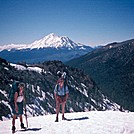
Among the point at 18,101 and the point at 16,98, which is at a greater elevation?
the point at 16,98

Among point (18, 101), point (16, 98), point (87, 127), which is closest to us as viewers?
point (16, 98)

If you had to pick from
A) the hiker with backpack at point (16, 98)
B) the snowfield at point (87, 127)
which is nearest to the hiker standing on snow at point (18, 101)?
the hiker with backpack at point (16, 98)

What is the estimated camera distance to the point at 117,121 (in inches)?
799

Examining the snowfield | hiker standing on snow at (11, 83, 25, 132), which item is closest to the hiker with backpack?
hiker standing on snow at (11, 83, 25, 132)

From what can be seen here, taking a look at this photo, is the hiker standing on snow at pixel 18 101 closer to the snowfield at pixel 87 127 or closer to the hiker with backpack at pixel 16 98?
the hiker with backpack at pixel 16 98

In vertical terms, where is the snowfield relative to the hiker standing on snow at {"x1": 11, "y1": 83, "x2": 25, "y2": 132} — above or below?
below

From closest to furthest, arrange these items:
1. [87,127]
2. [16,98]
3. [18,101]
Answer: [16,98], [18,101], [87,127]

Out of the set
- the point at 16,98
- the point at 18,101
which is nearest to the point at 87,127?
the point at 18,101

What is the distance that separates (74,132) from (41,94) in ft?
578

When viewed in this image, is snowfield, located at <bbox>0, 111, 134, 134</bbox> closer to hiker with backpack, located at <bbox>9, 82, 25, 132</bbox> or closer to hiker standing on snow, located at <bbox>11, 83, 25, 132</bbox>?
hiker standing on snow, located at <bbox>11, 83, 25, 132</bbox>

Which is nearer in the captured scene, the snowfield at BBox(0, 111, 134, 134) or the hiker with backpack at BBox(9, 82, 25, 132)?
the hiker with backpack at BBox(9, 82, 25, 132)

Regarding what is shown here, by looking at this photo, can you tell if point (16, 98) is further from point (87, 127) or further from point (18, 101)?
point (87, 127)

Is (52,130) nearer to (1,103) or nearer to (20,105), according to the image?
(20,105)

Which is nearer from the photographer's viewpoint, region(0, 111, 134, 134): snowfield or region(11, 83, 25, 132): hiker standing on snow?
region(11, 83, 25, 132): hiker standing on snow
